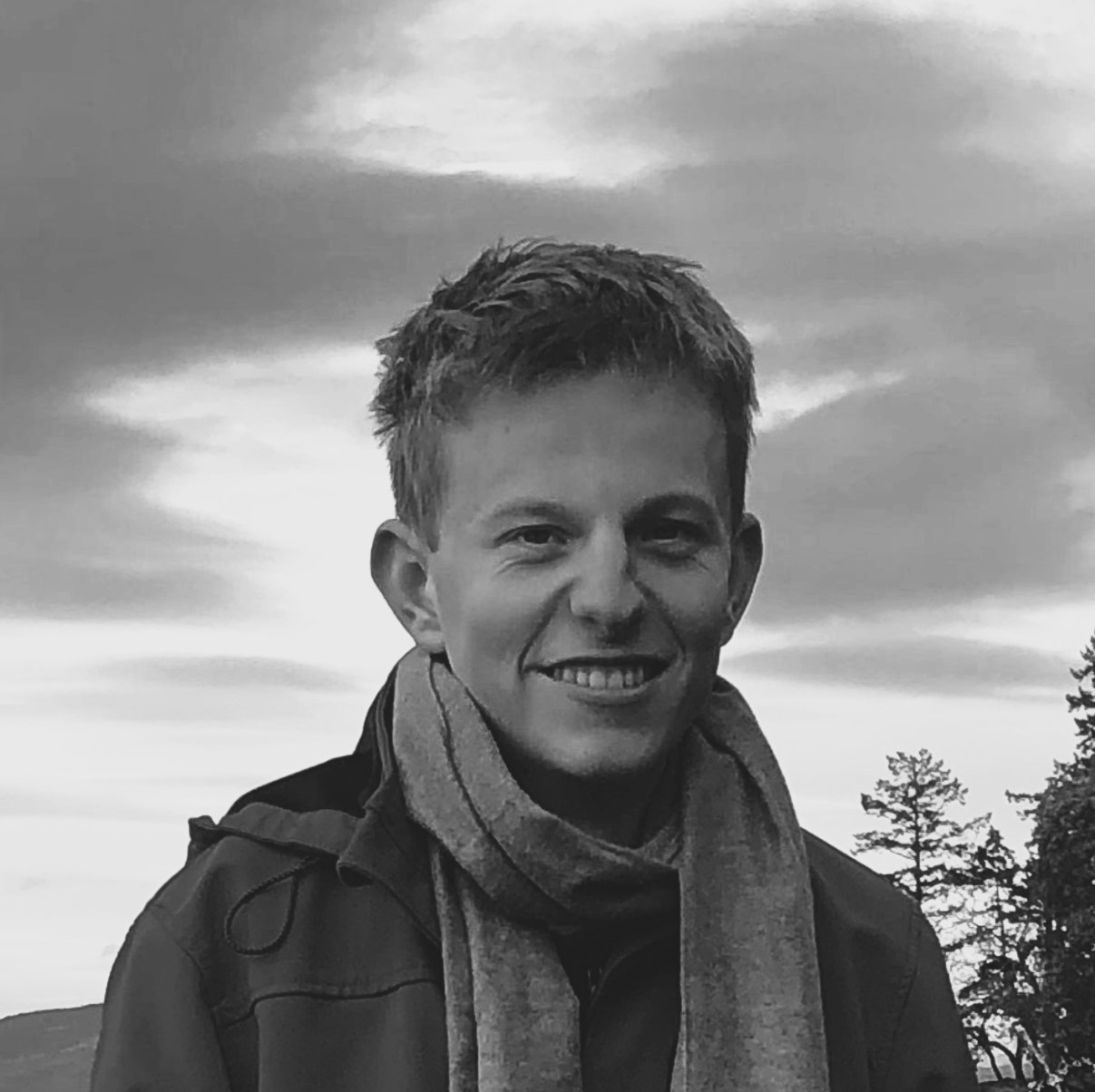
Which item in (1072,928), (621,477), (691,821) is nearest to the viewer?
(621,477)

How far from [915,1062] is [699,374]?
4.74 feet

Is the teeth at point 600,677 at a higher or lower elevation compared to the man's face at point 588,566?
lower

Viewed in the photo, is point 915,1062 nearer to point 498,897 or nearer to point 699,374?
point 498,897

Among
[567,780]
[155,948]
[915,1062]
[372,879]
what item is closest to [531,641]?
[567,780]

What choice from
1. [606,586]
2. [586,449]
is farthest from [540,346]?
[606,586]

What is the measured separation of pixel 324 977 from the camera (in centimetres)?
Answer: 397

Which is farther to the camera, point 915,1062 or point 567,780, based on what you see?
point 915,1062

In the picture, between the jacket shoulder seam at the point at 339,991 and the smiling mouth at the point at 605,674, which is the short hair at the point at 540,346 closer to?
the smiling mouth at the point at 605,674

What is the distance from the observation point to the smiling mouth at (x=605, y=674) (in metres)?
3.90

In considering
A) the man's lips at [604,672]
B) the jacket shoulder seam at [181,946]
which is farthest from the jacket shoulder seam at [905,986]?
the jacket shoulder seam at [181,946]

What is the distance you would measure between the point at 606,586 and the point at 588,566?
0.05 meters

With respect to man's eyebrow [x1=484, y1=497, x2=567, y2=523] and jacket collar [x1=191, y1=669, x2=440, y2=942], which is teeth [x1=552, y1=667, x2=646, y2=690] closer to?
man's eyebrow [x1=484, y1=497, x2=567, y2=523]

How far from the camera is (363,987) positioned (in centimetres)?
397

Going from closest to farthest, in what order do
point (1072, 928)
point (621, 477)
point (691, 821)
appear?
point (621, 477) → point (691, 821) → point (1072, 928)
